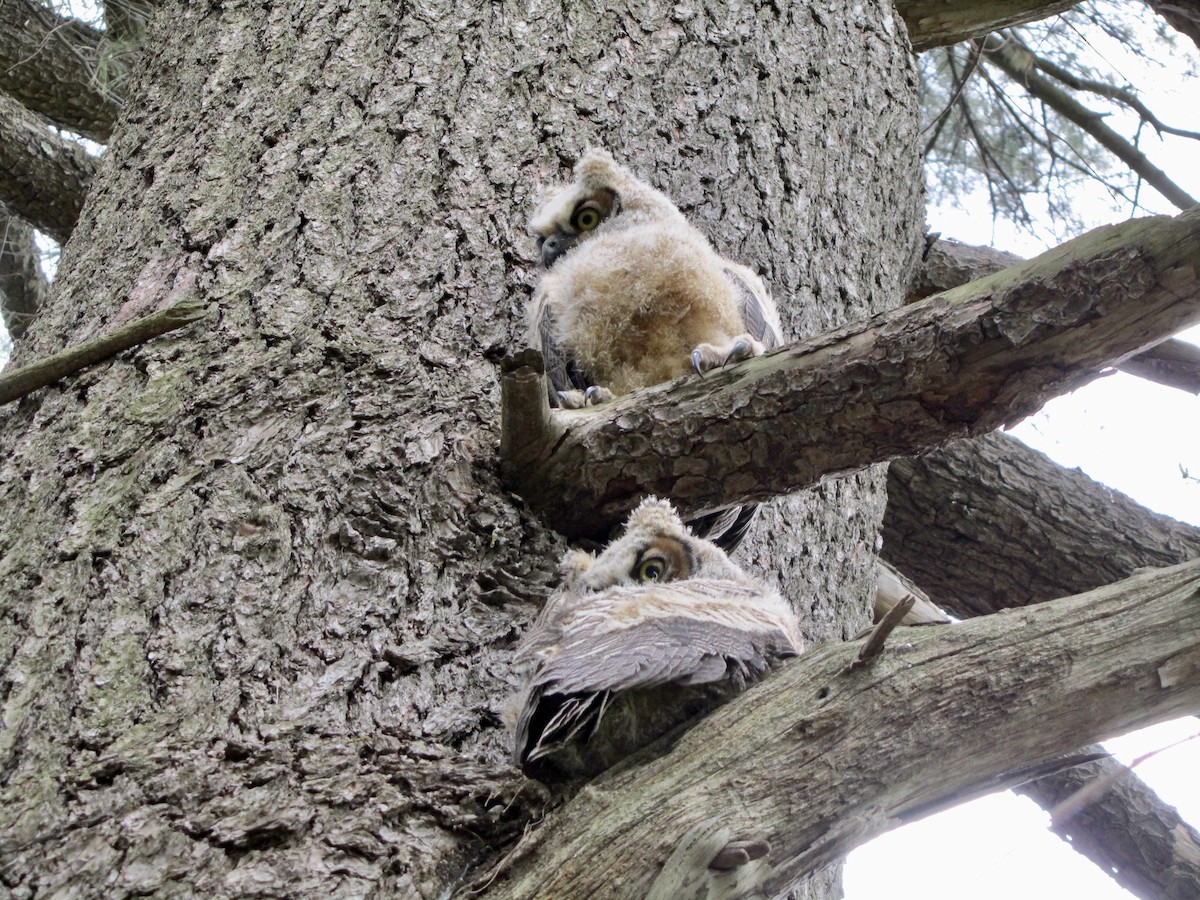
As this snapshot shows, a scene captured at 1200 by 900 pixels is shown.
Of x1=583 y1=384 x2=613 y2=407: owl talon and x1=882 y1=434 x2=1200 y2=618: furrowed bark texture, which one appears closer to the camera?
x1=583 y1=384 x2=613 y2=407: owl talon

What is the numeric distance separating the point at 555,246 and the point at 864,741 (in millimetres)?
1537

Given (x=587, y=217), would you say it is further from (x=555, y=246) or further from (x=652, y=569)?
(x=652, y=569)

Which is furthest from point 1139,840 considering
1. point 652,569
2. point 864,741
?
point 864,741

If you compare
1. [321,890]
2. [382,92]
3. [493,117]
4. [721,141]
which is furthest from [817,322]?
[321,890]

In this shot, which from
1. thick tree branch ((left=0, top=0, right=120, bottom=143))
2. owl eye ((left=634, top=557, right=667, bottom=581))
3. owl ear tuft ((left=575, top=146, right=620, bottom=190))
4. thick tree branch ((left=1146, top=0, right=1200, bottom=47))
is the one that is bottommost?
owl eye ((left=634, top=557, right=667, bottom=581))

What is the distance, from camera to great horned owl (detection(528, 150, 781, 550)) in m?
2.39

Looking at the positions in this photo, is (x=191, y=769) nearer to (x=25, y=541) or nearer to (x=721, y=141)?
(x=25, y=541)

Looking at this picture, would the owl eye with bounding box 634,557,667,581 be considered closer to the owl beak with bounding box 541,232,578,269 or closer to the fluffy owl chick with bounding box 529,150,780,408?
the fluffy owl chick with bounding box 529,150,780,408

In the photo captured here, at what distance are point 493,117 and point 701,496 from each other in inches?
43.0

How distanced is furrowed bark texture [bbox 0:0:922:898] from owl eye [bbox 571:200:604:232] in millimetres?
110

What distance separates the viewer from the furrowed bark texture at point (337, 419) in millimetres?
1387

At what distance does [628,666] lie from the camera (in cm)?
138

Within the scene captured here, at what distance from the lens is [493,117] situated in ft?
8.29

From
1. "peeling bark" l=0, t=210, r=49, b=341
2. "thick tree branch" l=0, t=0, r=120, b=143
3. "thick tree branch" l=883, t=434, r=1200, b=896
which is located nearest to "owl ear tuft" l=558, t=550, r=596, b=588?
Answer: "thick tree branch" l=883, t=434, r=1200, b=896
